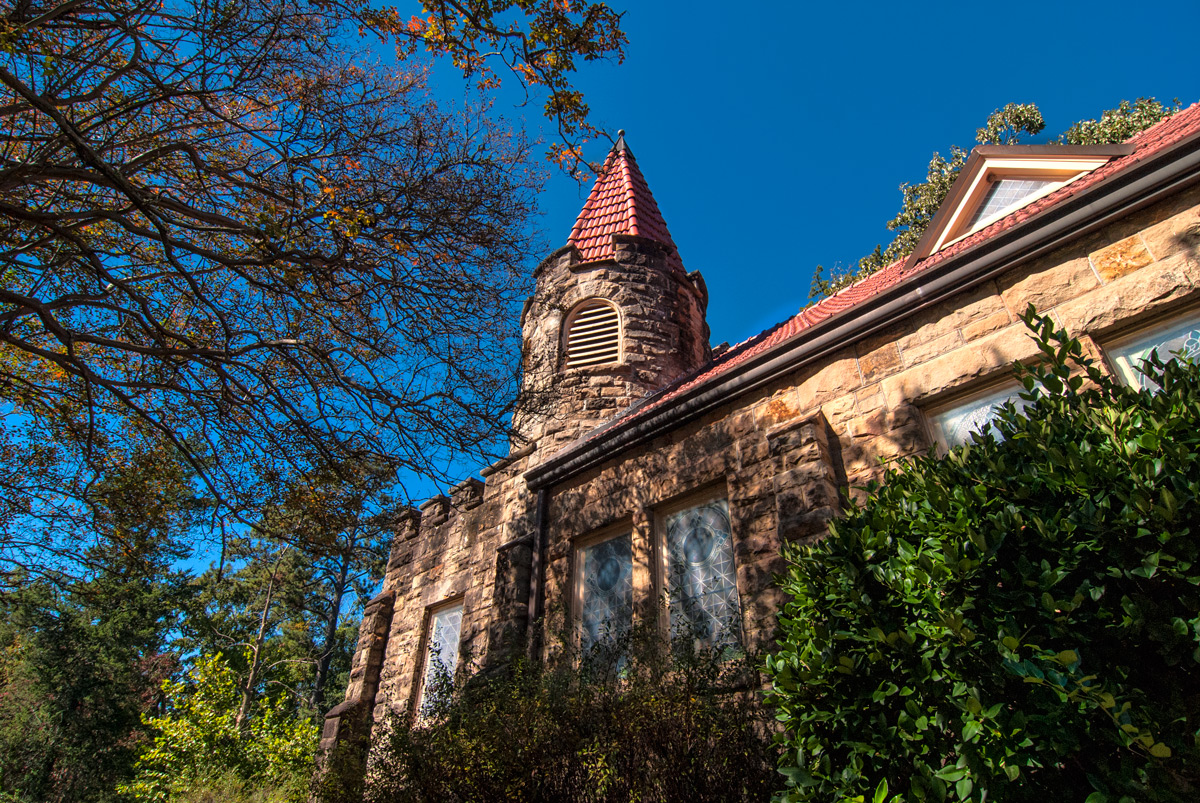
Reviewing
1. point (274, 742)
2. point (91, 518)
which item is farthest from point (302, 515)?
point (274, 742)

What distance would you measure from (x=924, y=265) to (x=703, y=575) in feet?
12.7

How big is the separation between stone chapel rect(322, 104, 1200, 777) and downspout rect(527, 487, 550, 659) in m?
0.03

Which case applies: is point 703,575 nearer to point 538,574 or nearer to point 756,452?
point 756,452

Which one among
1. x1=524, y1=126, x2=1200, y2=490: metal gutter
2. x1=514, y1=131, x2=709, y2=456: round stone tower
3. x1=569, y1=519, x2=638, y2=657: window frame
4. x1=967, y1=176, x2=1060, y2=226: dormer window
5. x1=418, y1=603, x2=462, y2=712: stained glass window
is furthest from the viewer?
x1=514, y1=131, x2=709, y2=456: round stone tower

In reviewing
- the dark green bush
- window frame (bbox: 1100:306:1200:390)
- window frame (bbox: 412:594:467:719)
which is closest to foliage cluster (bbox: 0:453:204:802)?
window frame (bbox: 412:594:467:719)

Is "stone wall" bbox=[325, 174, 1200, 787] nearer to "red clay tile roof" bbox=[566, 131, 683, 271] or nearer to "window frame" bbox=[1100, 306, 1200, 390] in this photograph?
"window frame" bbox=[1100, 306, 1200, 390]

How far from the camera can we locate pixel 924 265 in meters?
6.84

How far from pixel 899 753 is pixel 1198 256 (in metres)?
3.66

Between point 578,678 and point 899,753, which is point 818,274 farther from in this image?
point 899,753

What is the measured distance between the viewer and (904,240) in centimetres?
1795

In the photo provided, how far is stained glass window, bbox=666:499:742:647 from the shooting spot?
229 inches

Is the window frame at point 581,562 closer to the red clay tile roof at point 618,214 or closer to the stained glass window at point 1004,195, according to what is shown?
the stained glass window at point 1004,195

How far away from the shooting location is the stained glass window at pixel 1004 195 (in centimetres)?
650

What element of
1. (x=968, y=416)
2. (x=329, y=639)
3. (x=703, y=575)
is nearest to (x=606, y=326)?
(x=703, y=575)
